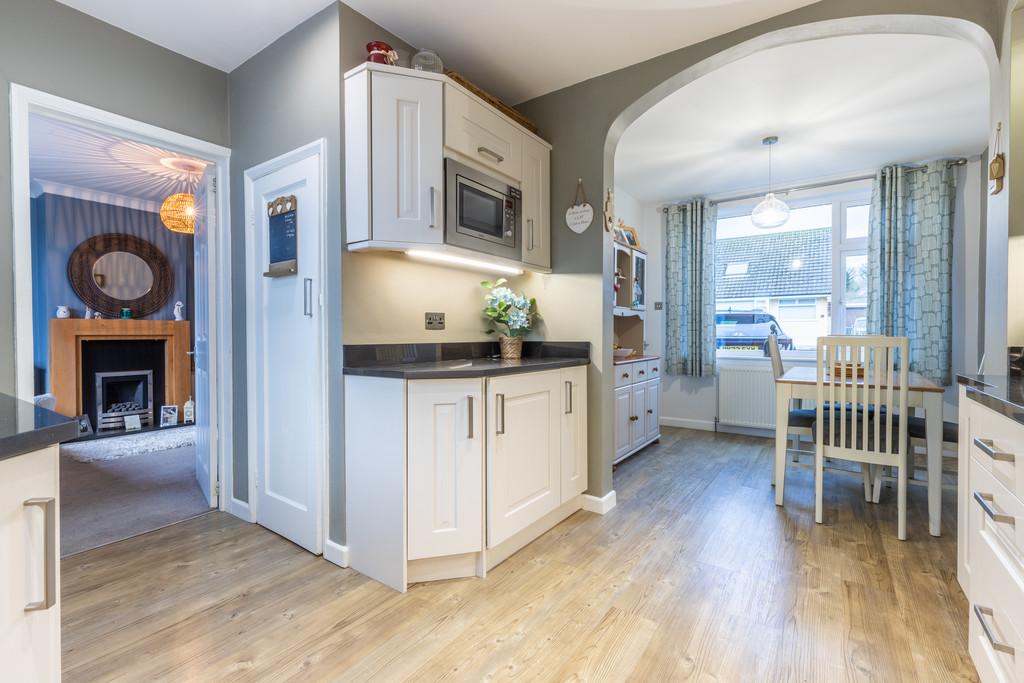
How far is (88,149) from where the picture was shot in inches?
141

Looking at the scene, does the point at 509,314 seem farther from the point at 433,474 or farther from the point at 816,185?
the point at 816,185

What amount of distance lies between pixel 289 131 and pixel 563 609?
2487mm

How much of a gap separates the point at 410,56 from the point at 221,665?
2.69 metres

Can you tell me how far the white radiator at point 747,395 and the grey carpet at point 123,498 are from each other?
465cm

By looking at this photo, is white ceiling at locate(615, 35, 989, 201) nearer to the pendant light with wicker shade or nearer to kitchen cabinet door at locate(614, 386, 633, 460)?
kitchen cabinet door at locate(614, 386, 633, 460)

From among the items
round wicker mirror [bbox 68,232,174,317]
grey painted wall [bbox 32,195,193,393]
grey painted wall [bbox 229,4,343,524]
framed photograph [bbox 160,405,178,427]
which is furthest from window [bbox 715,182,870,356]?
grey painted wall [bbox 32,195,193,393]

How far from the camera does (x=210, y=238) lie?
262 cm

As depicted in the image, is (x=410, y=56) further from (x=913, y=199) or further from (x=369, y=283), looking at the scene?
(x=913, y=199)

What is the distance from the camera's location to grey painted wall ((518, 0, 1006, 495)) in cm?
243

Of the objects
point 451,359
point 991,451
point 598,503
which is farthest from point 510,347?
point 991,451

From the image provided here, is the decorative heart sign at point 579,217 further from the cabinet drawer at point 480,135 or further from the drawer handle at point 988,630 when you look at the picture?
the drawer handle at point 988,630

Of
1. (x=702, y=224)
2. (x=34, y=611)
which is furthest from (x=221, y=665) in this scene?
(x=702, y=224)

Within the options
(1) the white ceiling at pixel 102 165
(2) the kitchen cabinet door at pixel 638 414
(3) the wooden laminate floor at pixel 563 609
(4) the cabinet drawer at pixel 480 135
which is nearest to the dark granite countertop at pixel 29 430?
(3) the wooden laminate floor at pixel 563 609

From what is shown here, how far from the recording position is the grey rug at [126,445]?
386 cm
